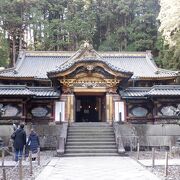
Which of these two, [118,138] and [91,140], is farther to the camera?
[91,140]

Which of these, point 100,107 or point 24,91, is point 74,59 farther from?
point 24,91

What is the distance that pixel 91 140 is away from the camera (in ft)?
67.2

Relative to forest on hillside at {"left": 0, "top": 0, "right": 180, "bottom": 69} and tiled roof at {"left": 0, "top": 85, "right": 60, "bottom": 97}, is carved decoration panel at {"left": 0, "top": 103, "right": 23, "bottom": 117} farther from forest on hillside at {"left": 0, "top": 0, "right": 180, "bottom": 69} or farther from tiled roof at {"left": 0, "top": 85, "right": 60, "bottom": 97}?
forest on hillside at {"left": 0, "top": 0, "right": 180, "bottom": 69}

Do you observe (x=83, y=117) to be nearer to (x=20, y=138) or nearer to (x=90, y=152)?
(x=90, y=152)

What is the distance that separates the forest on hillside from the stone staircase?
26.2 metres

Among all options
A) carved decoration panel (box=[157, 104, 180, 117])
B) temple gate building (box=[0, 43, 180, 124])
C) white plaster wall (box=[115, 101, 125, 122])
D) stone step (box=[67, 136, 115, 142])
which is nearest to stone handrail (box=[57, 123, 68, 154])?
stone step (box=[67, 136, 115, 142])

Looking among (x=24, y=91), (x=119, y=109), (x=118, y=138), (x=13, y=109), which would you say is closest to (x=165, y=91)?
(x=119, y=109)

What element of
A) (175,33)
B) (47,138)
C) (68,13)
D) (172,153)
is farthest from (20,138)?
(68,13)

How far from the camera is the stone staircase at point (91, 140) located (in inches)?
742

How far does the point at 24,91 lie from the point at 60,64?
41.1ft

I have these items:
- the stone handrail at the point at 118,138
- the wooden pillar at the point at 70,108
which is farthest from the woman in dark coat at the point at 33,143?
the wooden pillar at the point at 70,108

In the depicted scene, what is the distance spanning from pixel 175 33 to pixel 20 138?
20.4 meters

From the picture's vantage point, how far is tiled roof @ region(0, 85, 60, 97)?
21781 millimetres

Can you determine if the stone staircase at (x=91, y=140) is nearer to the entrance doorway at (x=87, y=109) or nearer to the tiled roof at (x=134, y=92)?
the tiled roof at (x=134, y=92)
